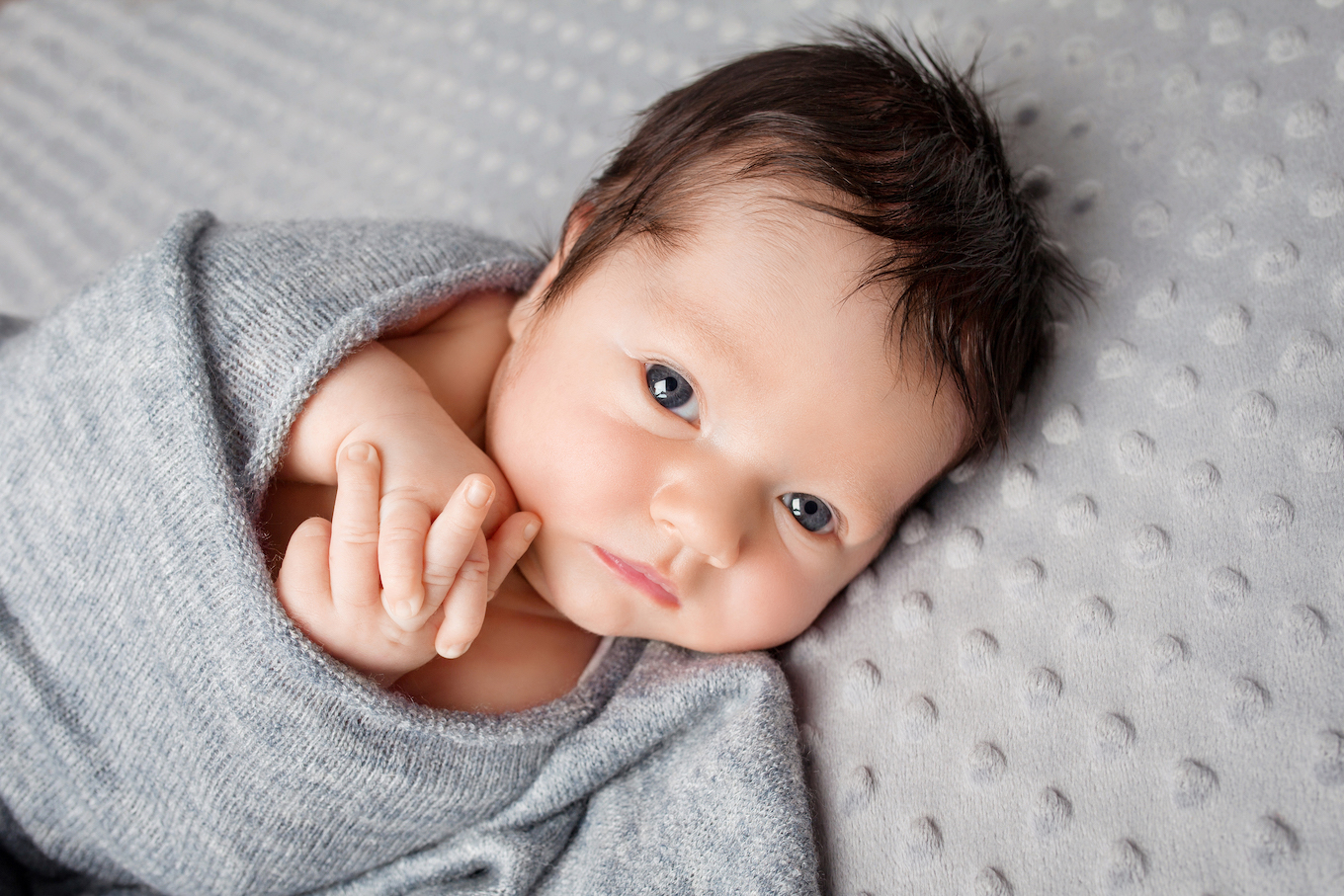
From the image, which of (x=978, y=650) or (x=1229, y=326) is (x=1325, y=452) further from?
(x=978, y=650)

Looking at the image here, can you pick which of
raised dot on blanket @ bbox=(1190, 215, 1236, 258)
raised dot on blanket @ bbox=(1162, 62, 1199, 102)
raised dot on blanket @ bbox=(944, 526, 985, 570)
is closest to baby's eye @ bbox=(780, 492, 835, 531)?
raised dot on blanket @ bbox=(944, 526, 985, 570)

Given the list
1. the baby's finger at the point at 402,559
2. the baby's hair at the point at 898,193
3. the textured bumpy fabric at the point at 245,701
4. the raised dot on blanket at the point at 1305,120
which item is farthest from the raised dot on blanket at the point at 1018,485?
the baby's finger at the point at 402,559

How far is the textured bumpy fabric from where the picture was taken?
82 cm

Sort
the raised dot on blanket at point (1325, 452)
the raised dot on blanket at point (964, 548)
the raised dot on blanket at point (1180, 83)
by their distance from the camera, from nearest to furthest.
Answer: the raised dot on blanket at point (1325, 452), the raised dot on blanket at point (964, 548), the raised dot on blanket at point (1180, 83)

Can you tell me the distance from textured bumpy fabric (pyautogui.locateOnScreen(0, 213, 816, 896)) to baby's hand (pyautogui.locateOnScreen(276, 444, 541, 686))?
22 millimetres

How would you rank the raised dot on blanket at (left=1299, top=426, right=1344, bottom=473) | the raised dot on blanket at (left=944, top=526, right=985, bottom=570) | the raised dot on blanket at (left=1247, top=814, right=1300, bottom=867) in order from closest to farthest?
the raised dot on blanket at (left=1247, top=814, right=1300, bottom=867)
the raised dot on blanket at (left=1299, top=426, right=1344, bottom=473)
the raised dot on blanket at (left=944, top=526, right=985, bottom=570)

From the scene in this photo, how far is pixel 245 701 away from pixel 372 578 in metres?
0.17

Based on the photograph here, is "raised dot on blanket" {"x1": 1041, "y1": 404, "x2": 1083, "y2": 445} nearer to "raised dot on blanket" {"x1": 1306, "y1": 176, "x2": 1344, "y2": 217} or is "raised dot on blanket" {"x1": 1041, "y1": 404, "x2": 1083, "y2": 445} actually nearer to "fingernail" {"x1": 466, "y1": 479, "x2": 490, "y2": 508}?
"raised dot on blanket" {"x1": 1306, "y1": 176, "x2": 1344, "y2": 217}

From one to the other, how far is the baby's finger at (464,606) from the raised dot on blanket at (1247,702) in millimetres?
560

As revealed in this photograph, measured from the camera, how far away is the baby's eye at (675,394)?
845mm

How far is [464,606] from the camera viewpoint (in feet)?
2.49

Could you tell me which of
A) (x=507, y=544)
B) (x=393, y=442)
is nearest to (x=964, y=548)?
(x=507, y=544)

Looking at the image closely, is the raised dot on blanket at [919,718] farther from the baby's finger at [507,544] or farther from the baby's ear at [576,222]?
the baby's ear at [576,222]

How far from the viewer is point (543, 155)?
136 cm
